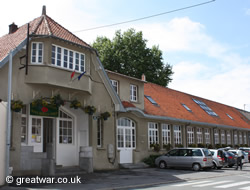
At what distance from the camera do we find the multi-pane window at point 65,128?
19.1 meters

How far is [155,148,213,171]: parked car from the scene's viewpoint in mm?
21406

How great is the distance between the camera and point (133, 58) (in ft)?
144

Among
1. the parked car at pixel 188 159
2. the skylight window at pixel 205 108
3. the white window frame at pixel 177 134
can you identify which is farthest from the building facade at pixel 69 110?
the skylight window at pixel 205 108

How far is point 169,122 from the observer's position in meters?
27.5

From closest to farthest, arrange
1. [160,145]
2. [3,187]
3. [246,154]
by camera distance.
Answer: [3,187] → [160,145] → [246,154]

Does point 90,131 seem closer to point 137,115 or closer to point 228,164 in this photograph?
point 137,115

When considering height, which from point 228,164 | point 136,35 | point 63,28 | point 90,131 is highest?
point 136,35

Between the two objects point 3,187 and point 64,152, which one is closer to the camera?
point 3,187

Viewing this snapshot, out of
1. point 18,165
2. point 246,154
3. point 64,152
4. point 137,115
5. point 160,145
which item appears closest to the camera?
point 18,165

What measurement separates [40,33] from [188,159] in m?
→ 12.1

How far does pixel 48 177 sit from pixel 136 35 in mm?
33085

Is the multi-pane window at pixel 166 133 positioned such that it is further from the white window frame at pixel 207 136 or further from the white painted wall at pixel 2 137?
the white painted wall at pixel 2 137

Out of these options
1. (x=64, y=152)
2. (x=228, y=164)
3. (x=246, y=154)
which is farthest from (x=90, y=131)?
(x=246, y=154)

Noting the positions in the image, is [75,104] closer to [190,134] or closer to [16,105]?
[16,105]
